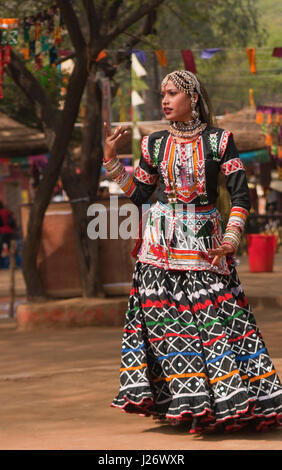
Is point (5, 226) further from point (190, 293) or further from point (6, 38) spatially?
point (190, 293)

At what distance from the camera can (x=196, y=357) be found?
5.35m

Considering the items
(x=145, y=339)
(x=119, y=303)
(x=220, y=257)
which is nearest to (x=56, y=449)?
(x=145, y=339)

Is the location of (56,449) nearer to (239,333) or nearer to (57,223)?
(239,333)

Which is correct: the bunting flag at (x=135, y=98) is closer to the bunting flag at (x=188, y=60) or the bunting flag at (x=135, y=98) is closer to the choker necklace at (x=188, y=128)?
the bunting flag at (x=188, y=60)

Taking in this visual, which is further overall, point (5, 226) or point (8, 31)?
point (5, 226)

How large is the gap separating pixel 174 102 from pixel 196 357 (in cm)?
137

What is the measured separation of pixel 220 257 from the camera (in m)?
5.34

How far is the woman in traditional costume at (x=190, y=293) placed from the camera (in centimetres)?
531

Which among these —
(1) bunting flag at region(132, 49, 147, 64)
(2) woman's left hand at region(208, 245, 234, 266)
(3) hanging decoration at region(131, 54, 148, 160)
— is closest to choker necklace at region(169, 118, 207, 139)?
(2) woman's left hand at region(208, 245, 234, 266)

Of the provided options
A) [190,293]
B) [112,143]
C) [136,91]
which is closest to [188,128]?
[112,143]

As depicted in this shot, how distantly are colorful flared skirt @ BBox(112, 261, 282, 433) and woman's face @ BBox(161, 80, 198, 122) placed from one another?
0.85 m

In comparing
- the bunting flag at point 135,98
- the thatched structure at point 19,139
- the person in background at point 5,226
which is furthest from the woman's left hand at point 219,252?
the person in background at point 5,226

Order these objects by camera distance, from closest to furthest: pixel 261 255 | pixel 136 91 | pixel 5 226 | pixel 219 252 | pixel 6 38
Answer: pixel 219 252 → pixel 6 38 → pixel 136 91 → pixel 261 255 → pixel 5 226

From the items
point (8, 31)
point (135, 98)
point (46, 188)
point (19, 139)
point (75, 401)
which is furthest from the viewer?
point (19, 139)
